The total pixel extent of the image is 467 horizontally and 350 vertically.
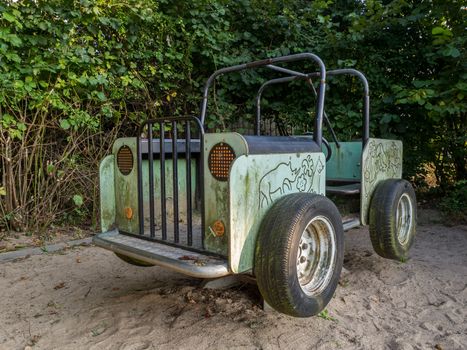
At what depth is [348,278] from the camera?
3523mm

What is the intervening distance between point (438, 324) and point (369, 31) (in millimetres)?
4655

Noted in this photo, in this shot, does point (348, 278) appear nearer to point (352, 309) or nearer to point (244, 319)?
point (352, 309)

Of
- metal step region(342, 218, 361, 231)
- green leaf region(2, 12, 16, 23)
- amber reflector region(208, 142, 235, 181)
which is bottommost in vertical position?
metal step region(342, 218, 361, 231)

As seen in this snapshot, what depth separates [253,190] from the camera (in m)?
2.21

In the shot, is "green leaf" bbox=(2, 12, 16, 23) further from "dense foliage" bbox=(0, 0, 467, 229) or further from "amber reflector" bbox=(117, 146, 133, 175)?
"amber reflector" bbox=(117, 146, 133, 175)

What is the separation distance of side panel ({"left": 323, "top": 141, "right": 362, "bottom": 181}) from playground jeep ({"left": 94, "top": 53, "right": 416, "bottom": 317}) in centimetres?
106

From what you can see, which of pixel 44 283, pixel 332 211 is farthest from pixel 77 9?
pixel 332 211

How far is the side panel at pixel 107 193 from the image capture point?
2.93 metres

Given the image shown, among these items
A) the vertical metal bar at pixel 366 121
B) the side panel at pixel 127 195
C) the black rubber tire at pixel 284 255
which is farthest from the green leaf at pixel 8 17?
the vertical metal bar at pixel 366 121

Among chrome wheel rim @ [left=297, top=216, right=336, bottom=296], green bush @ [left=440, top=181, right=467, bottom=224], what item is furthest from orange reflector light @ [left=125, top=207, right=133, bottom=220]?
green bush @ [left=440, top=181, right=467, bottom=224]

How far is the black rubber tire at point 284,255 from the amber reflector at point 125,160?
45.6 inches

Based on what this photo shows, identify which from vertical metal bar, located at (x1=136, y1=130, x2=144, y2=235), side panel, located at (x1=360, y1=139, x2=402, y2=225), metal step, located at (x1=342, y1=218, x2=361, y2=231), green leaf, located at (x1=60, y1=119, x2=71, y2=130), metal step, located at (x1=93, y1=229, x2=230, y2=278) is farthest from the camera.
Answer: green leaf, located at (x1=60, y1=119, x2=71, y2=130)

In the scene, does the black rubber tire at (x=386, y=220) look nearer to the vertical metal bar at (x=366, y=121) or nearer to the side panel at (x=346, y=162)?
the vertical metal bar at (x=366, y=121)

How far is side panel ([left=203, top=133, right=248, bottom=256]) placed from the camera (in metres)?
2.27
